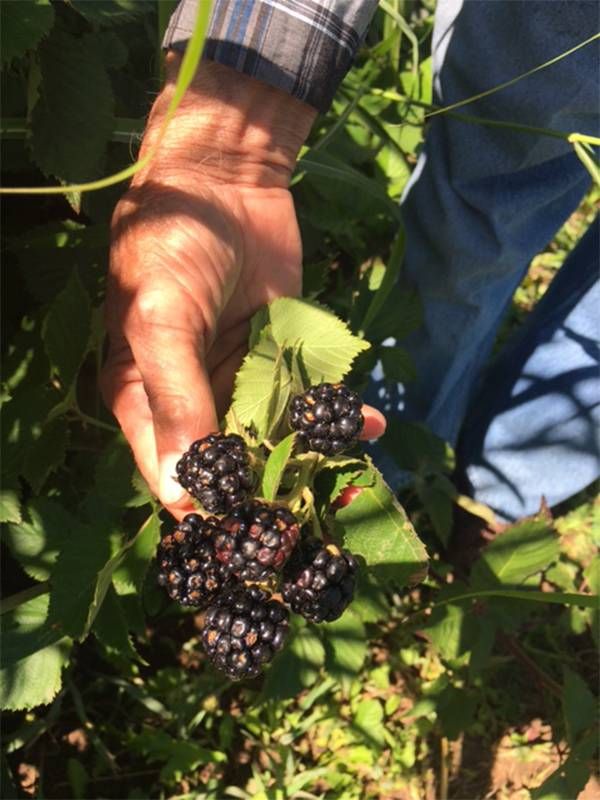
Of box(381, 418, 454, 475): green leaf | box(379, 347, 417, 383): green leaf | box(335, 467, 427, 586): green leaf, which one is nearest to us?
box(335, 467, 427, 586): green leaf

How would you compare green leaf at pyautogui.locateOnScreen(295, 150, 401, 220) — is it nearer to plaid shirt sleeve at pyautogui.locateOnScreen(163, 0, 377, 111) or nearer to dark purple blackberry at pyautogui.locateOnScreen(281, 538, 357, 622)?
plaid shirt sleeve at pyautogui.locateOnScreen(163, 0, 377, 111)

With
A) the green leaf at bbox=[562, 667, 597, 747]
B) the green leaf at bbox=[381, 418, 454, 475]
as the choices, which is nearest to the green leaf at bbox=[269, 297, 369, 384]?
the green leaf at bbox=[381, 418, 454, 475]

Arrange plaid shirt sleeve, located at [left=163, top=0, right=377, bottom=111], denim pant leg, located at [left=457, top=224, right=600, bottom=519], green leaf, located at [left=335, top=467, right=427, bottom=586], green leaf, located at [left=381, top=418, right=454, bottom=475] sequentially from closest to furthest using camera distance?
green leaf, located at [left=335, top=467, right=427, bottom=586], plaid shirt sleeve, located at [left=163, top=0, right=377, bottom=111], green leaf, located at [left=381, top=418, right=454, bottom=475], denim pant leg, located at [left=457, top=224, right=600, bottom=519]

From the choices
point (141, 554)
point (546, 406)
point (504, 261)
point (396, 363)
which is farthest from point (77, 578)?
point (546, 406)

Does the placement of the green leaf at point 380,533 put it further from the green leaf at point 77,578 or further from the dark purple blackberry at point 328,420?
the green leaf at point 77,578

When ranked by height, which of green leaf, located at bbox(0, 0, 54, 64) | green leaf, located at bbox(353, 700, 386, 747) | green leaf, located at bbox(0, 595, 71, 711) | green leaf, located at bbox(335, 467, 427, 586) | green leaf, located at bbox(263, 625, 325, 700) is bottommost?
green leaf, located at bbox(353, 700, 386, 747)

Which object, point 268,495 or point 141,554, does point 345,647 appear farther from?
point 268,495

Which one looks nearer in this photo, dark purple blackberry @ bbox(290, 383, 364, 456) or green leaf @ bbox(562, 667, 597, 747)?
dark purple blackberry @ bbox(290, 383, 364, 456)
